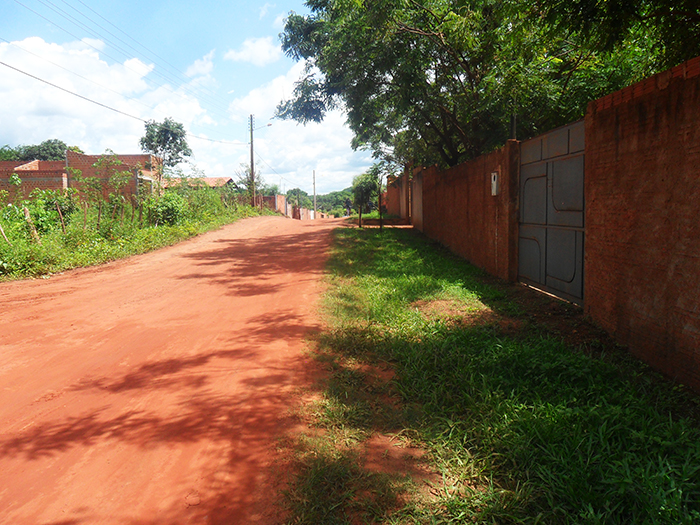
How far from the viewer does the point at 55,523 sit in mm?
2309

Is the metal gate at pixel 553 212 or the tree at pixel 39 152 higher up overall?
the tree at pixel 39 152

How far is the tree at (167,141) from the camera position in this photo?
28.7 metres

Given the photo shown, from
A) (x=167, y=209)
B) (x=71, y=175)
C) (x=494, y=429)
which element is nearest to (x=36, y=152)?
(x=71, y=175)

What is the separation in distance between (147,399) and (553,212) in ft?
17.4

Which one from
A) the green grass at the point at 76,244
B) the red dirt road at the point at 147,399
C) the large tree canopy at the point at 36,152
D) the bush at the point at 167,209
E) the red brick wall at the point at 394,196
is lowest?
the red dirt road at the point at 147,399

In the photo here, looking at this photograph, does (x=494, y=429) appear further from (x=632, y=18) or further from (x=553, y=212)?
(x=632, y=18)

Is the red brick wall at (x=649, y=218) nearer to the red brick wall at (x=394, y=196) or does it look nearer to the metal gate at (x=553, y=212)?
the metal gate at (x=553, y=212)

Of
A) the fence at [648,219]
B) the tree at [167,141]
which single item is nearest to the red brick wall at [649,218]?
the fence at [648,219]

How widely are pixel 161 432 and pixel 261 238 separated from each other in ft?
42.0

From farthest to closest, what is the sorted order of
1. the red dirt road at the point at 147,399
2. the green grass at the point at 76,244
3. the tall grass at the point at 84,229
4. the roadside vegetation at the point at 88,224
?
1. the roadside vegetation at the point at 88,224
2. the tall grass at the point at 84,229
3. the green grass at the point at 76,244
4. the red dirt road at the point at 147,399

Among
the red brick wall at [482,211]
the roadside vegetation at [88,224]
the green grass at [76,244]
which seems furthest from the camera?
the roadside vegetation at [88,224]

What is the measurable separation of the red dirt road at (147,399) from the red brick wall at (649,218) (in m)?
3.05

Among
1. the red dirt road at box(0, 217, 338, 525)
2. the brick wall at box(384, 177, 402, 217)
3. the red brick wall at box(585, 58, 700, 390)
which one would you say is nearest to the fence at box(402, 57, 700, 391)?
the red brick wall at box(585, 58, 700, 390)

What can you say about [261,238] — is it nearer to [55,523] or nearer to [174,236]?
[174,236]
